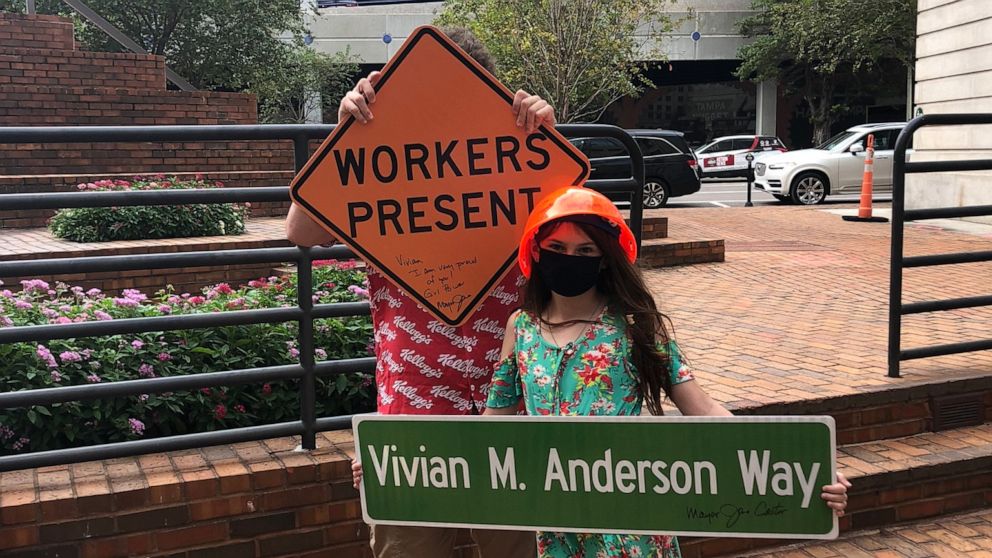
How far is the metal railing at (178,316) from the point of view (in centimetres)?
311

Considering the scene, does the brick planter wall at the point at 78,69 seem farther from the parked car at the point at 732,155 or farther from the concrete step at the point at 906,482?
the parked car at the point at 732,155

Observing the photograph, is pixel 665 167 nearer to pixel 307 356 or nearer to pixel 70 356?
pixel 307 356

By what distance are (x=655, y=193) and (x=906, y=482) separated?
15.2 metres

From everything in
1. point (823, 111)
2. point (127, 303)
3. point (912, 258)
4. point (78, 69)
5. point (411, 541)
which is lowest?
point (411, 541)

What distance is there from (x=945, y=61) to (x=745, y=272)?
8.26m

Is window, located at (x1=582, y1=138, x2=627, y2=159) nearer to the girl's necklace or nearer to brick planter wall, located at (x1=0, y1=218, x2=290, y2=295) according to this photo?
brick planter wall, located at (x1=0, y1=218, x2=290, y2=295)

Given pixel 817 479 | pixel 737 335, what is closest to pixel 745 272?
pixel 737 335

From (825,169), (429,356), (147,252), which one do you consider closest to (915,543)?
(429,356)

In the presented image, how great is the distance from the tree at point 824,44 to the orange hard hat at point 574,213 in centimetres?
3219

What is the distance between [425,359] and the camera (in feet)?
7.97

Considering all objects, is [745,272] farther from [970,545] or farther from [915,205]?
[915,205]

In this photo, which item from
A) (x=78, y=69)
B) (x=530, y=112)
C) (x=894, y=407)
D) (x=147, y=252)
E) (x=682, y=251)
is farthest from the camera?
(x=78, y=69)

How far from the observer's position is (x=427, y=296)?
2.43 meters
